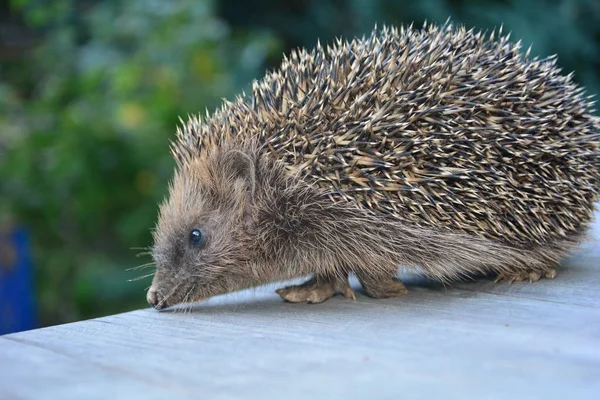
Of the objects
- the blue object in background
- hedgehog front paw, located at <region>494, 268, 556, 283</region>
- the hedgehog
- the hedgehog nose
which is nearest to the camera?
the hedgehog

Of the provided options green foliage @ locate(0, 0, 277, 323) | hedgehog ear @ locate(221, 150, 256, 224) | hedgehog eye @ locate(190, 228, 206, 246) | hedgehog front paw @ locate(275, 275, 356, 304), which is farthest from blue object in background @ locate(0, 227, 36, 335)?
hedgehog front paw @ locate(275, 275, 356, 304)

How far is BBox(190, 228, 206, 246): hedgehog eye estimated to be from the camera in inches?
123

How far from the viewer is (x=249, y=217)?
311cm

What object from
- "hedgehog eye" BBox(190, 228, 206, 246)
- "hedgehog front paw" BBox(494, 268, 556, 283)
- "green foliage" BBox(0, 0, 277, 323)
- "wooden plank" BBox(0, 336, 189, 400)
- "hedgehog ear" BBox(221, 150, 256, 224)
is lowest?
"wooden plank" BBox(0, 336, 189, 400)

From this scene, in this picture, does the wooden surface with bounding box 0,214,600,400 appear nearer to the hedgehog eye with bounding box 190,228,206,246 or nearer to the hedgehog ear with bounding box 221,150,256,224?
the hedgehog eye with bounding box 190,228,206,246

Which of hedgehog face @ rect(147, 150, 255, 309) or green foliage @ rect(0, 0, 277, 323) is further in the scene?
green foliage @ rect(0, 0, 277, 323)

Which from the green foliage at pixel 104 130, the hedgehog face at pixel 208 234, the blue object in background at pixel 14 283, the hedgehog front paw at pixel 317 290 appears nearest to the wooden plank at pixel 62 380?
the hedgehog face at pixel 208 234

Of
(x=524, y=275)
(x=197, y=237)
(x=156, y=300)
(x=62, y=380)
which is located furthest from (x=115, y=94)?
(x=62, y=380)

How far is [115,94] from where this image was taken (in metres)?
6.68

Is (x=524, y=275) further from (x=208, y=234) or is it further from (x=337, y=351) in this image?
(x=208, y=234)

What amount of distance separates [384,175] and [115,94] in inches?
174

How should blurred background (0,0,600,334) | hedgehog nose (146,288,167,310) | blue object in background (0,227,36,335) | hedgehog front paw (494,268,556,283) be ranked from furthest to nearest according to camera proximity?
blurred background (0,0,600,334), blue object in background (0,227,36,335), hedgehog front paw (494,268,556,283), hedgehog nose (146,288,167,310)

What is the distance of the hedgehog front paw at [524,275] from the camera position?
3.11m

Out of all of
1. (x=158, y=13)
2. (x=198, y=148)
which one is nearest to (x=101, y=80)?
(x=158, y=13)
